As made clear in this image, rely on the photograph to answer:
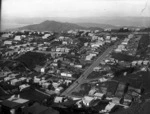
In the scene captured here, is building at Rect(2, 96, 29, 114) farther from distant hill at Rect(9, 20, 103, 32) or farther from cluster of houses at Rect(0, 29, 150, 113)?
distant hill at Rect(9, 20, 103, 32)

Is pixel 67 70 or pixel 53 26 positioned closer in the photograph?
pixel 67 70

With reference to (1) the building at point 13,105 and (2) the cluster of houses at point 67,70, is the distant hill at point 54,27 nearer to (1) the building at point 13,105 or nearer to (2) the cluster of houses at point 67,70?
(2) the cluster of houses at point 67,70

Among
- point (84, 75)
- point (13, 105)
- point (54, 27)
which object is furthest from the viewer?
point (54, 27)

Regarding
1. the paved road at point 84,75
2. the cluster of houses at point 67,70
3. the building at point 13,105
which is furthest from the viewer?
the paved road at point 84,75

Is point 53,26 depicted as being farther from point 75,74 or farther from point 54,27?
point 75,74

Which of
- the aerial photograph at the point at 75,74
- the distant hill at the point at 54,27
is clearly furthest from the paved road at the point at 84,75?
the distant hill at the point at 54,27

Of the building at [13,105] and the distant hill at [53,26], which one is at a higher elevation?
the distant hill at [53,26]

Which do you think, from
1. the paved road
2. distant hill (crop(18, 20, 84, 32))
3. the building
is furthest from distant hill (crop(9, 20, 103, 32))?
the building

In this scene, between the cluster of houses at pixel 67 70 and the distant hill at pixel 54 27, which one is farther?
the distant hill at pixel 54 27

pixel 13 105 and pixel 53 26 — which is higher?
pixel 53 26

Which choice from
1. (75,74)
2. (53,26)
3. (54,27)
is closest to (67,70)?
(75,74)

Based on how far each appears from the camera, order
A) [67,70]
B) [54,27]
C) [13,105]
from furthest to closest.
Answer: [54,27], [67,70], [13,105]

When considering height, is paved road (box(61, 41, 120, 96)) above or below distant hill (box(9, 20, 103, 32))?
below
